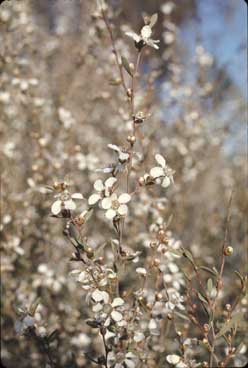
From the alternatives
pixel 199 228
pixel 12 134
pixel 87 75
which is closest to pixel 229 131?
pixel 199 228

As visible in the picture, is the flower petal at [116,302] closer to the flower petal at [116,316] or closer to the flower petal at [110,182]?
the flower petal at [116,316]

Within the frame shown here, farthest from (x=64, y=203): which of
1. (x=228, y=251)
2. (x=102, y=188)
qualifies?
(x=228, y=251)

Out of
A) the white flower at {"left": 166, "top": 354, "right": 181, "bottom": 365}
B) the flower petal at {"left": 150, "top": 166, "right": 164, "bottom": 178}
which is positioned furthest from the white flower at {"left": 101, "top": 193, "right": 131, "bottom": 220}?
the white flower at {"left": 166, "top": 354, "right": 181, "bottom": 365}

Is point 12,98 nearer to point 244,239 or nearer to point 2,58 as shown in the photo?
point 2,58

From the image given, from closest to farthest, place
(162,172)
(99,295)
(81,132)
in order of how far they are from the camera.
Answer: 1. (99,295)
2. (162,172)
3. (81,132)

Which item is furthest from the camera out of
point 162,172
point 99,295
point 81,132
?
point 81,132

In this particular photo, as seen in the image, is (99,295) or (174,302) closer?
(99,295)

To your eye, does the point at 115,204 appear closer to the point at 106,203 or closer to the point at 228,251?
the point at 106,203

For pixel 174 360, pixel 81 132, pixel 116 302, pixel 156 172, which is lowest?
pixel 174 360

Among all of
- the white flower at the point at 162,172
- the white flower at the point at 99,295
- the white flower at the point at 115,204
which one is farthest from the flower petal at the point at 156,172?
the white flower at the point at 99,295
